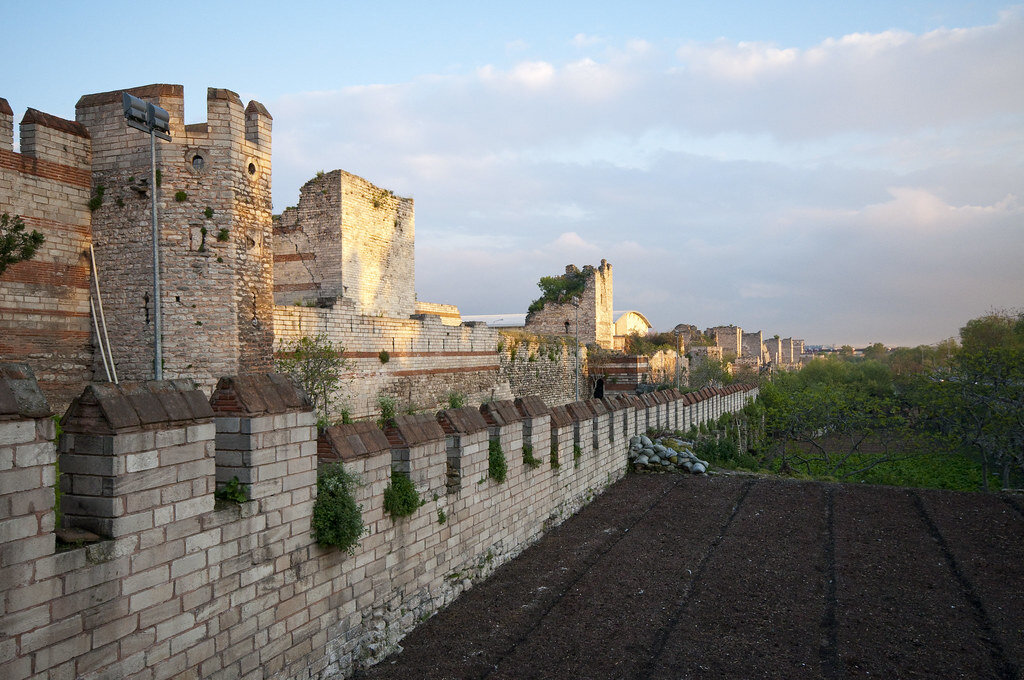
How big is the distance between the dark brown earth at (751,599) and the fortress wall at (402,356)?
6.79m

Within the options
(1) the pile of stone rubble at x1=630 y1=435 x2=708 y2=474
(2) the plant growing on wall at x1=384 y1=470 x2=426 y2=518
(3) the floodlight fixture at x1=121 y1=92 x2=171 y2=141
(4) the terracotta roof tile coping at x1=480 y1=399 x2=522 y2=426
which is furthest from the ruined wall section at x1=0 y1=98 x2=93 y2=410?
(1) the pile of stone rubble at x1=630 y1=435 x2=708 y2=474

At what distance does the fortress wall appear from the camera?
13492mm

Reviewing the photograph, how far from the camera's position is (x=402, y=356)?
51.6 feet

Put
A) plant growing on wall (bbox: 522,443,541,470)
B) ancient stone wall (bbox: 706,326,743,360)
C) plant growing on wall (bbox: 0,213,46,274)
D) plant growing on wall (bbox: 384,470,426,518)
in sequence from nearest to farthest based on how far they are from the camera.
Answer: plant growing on wall (bbox: 384,470,426,518) < plant growing on wall (bbox: 522,443,541,470) < plant growing on wall (bbox: 0,213,46,274) < ancient stone wall (bbox: 706,326,743,360)

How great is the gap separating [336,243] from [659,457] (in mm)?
9854

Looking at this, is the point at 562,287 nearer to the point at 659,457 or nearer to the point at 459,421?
the point at 659,457

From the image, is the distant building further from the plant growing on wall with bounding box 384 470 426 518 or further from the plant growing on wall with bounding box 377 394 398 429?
the plant growing on wall with bounding box 384 470 426 518

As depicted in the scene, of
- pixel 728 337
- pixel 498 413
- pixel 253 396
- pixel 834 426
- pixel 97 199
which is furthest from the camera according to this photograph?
pixel 728 337

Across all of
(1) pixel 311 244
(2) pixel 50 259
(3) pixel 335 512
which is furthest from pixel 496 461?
(1) pixel 311 244

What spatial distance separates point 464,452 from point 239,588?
285 cm

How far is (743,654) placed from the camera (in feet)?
16.2

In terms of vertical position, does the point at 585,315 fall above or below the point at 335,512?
above

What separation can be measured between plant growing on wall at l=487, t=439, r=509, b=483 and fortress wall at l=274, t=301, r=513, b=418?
6.73 meters

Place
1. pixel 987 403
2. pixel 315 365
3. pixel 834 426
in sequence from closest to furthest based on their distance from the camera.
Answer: pixel 315 365, pixel 987 403, pixel 834 426
